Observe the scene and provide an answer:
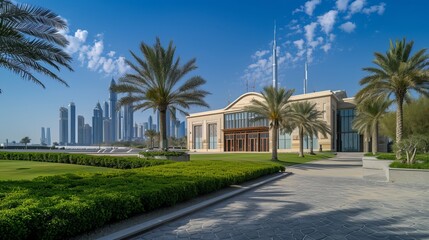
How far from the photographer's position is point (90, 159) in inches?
838

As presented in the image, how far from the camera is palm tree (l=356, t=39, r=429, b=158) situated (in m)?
20.3

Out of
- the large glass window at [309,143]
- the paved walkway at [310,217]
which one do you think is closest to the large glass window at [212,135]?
the large glass window at [309,143]

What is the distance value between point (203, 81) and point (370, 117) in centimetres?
2615

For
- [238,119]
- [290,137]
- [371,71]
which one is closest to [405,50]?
[371,71]

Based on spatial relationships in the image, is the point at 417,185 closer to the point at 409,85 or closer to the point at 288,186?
the point at 288,186

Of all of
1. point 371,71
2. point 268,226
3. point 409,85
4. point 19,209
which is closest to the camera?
point 19,209

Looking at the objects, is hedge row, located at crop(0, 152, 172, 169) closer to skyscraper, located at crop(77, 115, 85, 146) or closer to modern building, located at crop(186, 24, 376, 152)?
modern building, located at crop(186, 24, 376, 152)

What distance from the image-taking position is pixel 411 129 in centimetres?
3247

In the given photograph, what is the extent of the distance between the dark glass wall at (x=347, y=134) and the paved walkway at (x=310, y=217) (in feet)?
188

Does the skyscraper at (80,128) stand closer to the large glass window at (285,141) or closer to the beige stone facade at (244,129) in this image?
the beige stone facade at (244,129)

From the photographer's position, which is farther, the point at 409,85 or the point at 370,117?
the point at 370,117

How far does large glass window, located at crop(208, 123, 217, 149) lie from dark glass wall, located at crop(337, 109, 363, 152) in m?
31.7

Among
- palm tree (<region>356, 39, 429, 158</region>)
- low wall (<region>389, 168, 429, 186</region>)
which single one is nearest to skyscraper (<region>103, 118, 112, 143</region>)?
palm tree (<region>356, 39, 429, 158</region>)

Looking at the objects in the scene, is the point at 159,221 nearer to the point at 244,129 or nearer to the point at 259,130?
the point at 259,130
